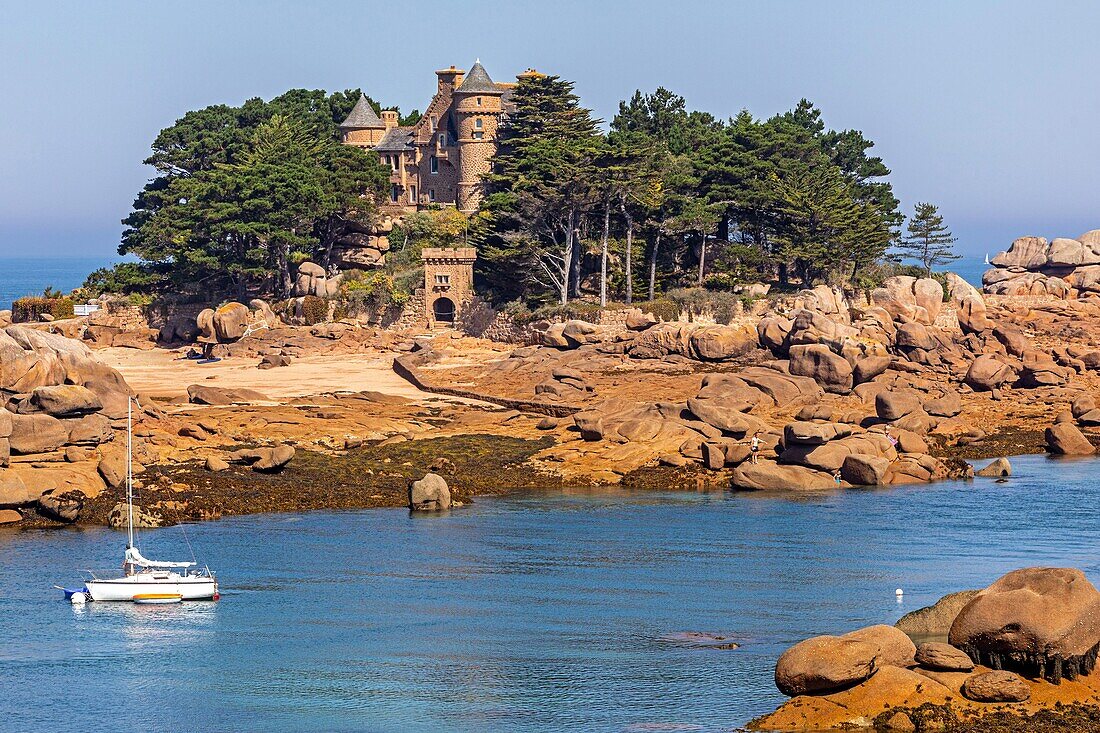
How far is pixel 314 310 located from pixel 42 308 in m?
23.0

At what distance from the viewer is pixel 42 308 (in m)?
119

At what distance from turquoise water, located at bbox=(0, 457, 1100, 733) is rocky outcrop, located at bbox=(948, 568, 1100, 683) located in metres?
5.75

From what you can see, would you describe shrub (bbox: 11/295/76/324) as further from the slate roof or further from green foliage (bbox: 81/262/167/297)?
the slate roof

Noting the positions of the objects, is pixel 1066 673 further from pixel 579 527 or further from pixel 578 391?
pixel 578 391

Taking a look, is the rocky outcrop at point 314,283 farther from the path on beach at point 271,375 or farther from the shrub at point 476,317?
the shrub at point 476,317

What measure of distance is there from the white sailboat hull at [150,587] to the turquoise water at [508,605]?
59 centimetres

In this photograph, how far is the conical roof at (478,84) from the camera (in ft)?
405

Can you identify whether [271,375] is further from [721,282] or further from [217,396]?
[721,282]

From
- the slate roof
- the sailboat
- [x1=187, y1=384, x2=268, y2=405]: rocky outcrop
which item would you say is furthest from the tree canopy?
the sailboat

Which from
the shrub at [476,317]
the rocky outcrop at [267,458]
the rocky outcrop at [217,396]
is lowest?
the rocky outcrop at [267,458]

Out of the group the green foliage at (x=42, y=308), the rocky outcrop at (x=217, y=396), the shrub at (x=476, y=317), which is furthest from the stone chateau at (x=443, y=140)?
the rocky outcrop at (x=217, y=396)

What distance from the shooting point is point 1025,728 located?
36500mm

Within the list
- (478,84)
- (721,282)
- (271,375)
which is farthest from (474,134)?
(271,375)

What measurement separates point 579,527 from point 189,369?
45.7 m
